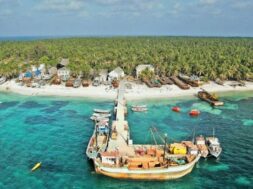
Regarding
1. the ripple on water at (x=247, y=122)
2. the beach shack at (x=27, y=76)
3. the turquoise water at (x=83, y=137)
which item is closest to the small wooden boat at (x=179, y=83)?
the turquoise water at (x=83, y=137)

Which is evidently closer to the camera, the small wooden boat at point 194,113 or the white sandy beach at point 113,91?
the small wooden boat at point 194,113

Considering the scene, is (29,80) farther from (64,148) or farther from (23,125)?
(64,148)

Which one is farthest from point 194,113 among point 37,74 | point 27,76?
point 27,76

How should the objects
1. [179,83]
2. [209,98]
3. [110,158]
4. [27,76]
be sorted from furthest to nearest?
[27,76], [179,83], [209,98], [110,158]

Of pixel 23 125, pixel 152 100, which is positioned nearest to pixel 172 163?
pixel 23 125

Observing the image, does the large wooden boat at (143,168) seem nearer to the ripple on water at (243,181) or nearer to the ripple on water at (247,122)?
the ripple on water at (243,181)

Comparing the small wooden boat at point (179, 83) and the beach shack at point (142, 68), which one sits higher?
the beach shack at point (142, 68)

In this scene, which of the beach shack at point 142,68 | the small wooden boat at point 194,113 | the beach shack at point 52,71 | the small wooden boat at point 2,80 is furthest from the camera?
the beach shack at point 52,71

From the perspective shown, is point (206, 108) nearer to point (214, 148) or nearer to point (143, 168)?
point (214, 148)
